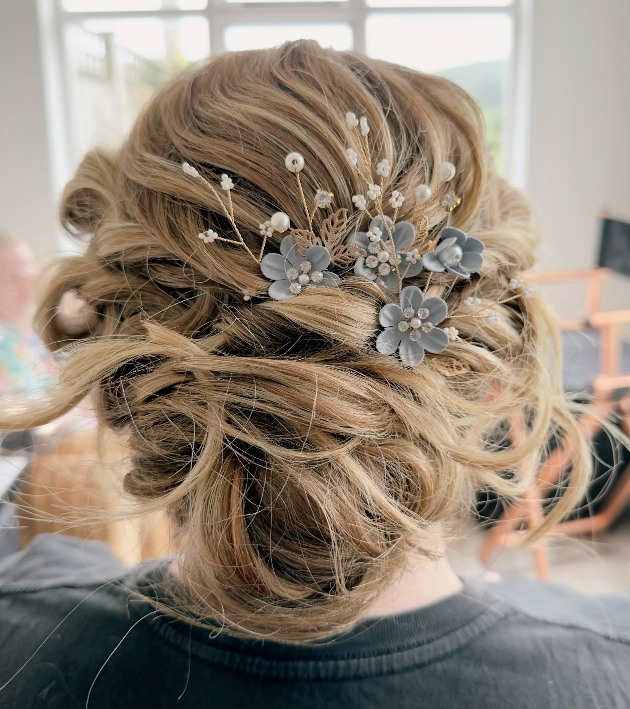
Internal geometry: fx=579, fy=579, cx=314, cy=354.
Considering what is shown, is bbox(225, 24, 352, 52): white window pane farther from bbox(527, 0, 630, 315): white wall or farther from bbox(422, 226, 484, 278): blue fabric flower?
bbox(422, 226, 484, 278): blue fabric flower

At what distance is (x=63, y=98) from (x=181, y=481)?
10.9 ft

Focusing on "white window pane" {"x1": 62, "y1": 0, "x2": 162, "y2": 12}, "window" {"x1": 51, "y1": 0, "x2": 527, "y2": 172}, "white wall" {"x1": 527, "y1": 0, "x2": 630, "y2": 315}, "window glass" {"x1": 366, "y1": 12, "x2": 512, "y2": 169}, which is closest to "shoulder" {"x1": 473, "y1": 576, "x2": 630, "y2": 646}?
"white wall" {"x1": 527, "y1": 0, "x2": 630, "y2": 315}

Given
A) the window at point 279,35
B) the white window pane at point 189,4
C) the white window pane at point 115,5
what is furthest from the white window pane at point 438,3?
the white window pane at point 115,5

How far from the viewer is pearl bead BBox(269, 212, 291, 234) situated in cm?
53

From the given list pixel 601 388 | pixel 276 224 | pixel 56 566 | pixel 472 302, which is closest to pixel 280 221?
pixel 276 224

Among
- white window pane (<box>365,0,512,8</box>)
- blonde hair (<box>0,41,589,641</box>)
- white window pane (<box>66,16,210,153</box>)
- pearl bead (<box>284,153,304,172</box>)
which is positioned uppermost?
white window pane (<box>365,0,512,8</box>)

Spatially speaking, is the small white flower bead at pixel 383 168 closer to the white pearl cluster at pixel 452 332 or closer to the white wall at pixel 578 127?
the white pearl cluster at pixel 452 332

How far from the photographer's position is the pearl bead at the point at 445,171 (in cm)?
59

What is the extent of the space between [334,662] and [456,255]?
1.40ft

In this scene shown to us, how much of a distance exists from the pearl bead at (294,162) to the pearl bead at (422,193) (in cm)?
12

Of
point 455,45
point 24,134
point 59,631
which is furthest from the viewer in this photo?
point 455,45

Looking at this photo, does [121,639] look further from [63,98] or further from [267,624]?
[63,98]

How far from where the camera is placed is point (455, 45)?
3.21 meters

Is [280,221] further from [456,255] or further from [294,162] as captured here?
[456,255]
